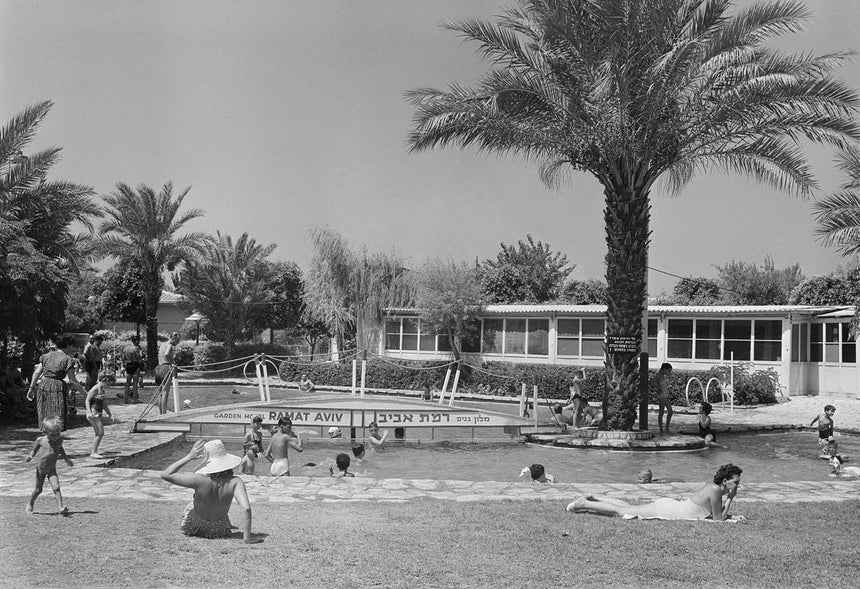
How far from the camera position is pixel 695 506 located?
838 centimetres

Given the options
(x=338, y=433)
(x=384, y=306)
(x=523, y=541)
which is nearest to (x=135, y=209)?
(x=384, y=306)

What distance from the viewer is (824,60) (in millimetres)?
15195

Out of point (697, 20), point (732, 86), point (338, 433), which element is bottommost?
point (338, 433)

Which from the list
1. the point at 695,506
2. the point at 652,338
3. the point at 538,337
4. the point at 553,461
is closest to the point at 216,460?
the point at 695,506

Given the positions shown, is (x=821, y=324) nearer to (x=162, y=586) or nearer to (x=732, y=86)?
(x=732, y=86)

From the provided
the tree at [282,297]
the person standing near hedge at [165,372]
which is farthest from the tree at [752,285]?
the person standing near hedge at [165,372]

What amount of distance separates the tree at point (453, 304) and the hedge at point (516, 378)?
4.91 feet

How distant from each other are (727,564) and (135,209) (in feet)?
108

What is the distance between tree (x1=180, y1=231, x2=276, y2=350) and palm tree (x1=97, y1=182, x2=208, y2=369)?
550 centimetres

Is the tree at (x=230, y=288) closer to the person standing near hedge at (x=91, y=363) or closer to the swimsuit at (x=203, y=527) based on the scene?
the person standing near hedge at (x=91, y=363)

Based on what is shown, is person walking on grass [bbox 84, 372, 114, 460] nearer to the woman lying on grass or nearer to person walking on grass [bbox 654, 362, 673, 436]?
the woman lying on grass

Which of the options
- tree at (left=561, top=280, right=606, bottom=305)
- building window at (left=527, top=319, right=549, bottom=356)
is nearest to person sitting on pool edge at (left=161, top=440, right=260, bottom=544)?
building window at (left=527, top=319, right=549, bottom=356)

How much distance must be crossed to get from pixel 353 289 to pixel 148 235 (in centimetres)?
892

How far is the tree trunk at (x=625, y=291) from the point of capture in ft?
53.0
